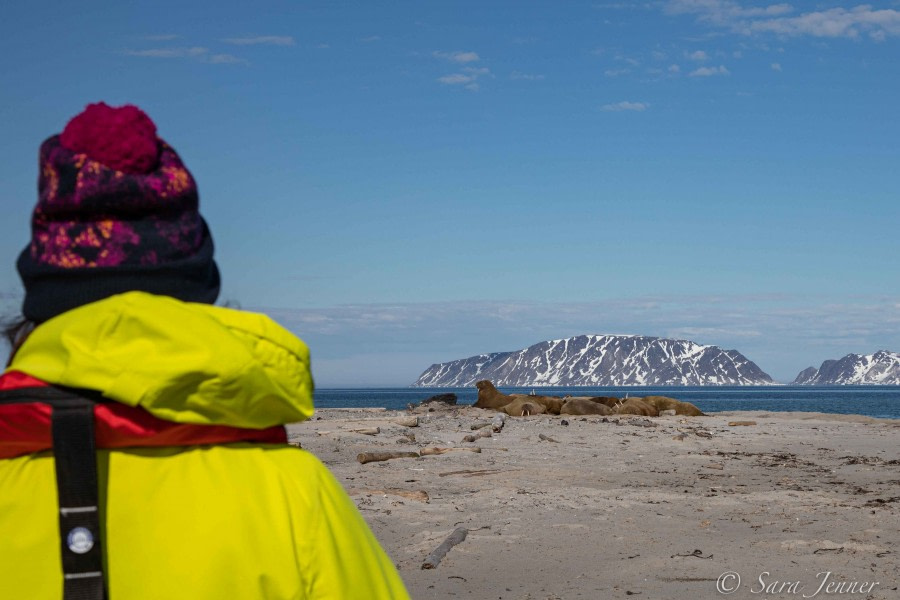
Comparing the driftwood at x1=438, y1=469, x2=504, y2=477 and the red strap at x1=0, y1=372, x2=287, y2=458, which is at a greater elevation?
the red strap at x1=0, y1=372, x2=287, y2=458

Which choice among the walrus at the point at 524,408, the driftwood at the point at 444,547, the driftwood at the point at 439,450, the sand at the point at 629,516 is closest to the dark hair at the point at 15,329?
the sand at the point at 629,516

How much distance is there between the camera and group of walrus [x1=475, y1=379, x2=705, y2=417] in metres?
29.7

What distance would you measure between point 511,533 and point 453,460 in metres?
5.71

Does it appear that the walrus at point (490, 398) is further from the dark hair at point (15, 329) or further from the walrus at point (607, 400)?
the dark hair at point (15, 329)

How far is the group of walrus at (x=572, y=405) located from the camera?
97.4 feet

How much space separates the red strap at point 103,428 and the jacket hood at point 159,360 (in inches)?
0.9

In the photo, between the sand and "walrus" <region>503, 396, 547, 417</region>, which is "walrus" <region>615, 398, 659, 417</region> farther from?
the sand

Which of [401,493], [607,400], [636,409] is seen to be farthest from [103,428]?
[607,400]

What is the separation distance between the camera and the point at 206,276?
157cm

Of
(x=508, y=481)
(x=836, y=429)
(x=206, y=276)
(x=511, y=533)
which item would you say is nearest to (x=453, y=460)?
(x=508, y=481)

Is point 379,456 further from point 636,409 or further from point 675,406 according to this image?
point 675,406

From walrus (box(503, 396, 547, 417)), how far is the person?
27.5m

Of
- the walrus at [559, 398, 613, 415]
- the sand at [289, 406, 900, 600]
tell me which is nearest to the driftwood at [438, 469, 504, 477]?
the sand at [289, 406, 900, 600]

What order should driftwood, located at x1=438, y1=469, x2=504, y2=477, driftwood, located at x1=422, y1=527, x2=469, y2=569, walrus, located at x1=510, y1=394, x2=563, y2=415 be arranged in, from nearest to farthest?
1. driftwood, located at x1=422, y1=527, x2=469, y2=569
2. driftwood, located at x1=438, y1=469, x2=504, y2=477
3. walrus, located at x1=510, y1=394, x2=563, y2=415
